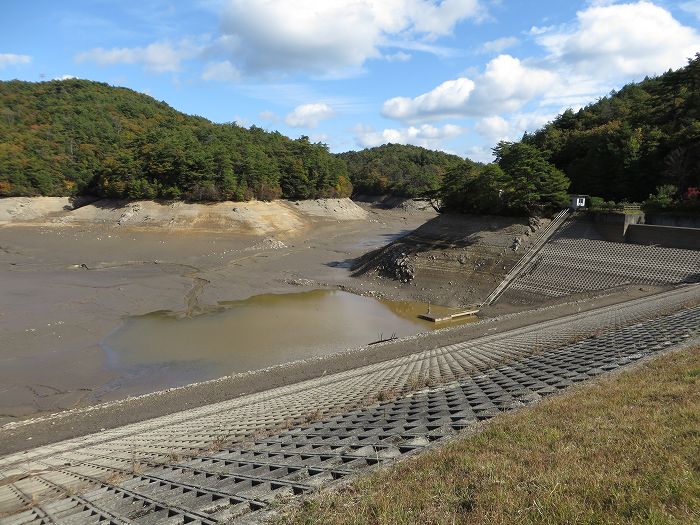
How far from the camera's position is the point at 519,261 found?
3084 cm

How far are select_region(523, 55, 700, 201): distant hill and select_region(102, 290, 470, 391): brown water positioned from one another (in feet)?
80.3

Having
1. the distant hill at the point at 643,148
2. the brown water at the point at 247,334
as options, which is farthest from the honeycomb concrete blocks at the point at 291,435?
the distant hill at the point at 643,148

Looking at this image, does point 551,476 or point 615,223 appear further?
point 615,223

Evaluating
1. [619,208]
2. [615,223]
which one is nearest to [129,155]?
[619,208]

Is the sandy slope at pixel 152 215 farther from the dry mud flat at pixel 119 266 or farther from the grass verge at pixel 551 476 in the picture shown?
the grass verge at pixel 551 476

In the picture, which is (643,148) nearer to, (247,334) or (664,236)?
(664,236)

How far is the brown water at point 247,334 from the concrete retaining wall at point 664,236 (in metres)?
13.8

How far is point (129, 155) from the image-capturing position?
63750mm

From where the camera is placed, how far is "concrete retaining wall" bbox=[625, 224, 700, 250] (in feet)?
86.4

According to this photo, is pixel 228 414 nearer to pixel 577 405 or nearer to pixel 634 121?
pixel 577 405

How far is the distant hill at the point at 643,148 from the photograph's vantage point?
36219 millimetres

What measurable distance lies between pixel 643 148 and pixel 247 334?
3718 centimetres

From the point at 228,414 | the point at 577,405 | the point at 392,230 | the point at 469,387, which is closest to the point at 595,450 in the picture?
the point at 577,405

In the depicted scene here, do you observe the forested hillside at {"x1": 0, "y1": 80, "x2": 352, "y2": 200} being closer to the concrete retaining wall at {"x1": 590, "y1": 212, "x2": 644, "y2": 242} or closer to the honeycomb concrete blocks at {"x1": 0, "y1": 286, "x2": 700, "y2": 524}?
the concrete retaining wall at {"x1": 590, "y1": 212, "x2": 644, "y2": 242}
